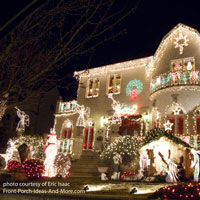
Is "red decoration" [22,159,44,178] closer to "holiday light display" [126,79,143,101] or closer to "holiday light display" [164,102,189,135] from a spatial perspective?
"holiday light display" [164,102,189,135]

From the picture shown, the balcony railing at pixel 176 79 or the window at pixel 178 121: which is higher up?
the balcony railing at pixel 176 79

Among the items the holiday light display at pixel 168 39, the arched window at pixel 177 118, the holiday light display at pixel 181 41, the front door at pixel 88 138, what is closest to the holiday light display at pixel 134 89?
the holiday light display at pixel 168 39

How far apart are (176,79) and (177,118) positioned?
2.78m

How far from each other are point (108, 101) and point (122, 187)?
42.0ft

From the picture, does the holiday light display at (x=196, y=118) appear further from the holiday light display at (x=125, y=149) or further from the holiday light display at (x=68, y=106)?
the holiday light display at (x=68, y=106)

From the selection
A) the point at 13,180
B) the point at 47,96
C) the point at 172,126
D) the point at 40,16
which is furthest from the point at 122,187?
the point at 47,96

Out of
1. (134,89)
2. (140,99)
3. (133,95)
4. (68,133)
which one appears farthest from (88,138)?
(134,89)

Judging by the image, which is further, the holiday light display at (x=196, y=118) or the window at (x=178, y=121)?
the window at (x=178, y=121)

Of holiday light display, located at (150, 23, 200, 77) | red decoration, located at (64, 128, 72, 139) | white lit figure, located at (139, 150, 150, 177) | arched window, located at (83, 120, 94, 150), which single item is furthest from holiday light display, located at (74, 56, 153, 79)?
white lit figure, located at (139, 150, 150, 177)

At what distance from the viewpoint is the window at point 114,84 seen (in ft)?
74.5

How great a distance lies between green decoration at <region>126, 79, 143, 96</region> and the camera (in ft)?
69.2

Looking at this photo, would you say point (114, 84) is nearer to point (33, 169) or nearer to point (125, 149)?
point (125, 149)

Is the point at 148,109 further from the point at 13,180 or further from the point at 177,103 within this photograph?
the point at 13,180

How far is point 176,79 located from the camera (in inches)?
690
